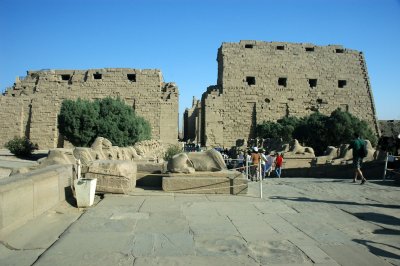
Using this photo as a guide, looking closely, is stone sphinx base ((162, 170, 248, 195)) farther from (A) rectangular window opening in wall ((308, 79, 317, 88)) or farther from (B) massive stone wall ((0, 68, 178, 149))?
(A) rectangular window opening in wall ((308, 79, 317, 88))

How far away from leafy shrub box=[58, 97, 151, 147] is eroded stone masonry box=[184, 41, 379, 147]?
9.18 meters

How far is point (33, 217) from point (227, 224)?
2.54 metres

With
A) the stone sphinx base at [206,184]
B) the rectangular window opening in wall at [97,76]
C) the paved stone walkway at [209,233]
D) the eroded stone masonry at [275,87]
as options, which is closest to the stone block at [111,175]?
the paved stone walkway at [209,233]

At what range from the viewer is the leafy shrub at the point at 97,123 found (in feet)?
77.5

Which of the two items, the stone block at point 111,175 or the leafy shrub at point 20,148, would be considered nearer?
the stone block at point 111,175

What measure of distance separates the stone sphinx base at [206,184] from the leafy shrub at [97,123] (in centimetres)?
1693

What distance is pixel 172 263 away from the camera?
3.38 m

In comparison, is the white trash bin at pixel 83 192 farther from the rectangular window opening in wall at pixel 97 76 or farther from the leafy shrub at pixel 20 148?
the rectangular window opening in wall at pixel 97 76

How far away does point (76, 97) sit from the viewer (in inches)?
1302

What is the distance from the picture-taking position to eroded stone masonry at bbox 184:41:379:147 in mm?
33031

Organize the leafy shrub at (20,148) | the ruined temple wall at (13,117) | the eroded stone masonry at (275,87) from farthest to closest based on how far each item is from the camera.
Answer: the eroded stone masonry at (275,87) < the ruined temple wall at (13,117) < the leafy shrub at (20,148)

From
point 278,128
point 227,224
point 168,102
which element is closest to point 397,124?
point 278,128

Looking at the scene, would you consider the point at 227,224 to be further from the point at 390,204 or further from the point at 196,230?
the point at 390,204

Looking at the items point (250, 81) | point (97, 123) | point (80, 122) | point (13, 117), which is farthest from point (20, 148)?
point (250, 81)
